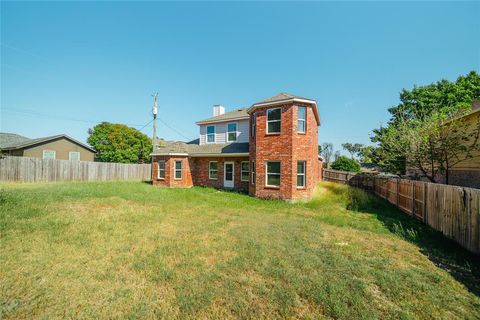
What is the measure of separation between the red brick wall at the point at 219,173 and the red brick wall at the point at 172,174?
1.99 ft

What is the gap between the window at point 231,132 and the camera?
695 inches

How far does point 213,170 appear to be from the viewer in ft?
57.3

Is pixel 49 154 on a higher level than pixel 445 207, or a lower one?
higher

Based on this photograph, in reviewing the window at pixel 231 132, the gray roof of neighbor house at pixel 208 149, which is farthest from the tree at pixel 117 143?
the window at pixel 231 132

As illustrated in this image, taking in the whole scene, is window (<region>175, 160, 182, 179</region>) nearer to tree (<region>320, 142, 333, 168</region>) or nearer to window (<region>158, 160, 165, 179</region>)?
window (<region>158, 160, 165, 179</region>)

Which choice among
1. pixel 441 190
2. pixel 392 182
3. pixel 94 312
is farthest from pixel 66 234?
pixel 392 182

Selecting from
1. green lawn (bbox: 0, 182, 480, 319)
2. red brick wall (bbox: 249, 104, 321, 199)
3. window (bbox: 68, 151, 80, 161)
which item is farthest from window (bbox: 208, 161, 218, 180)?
window (bbox: 68, 151, 80, 161)

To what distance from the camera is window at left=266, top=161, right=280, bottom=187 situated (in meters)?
12.5

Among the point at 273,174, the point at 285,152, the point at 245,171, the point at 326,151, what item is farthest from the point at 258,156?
the point at 326,151

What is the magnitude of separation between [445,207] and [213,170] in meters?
14.2

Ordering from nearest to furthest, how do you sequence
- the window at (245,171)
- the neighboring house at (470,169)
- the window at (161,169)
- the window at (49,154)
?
1. the neighboring house at (470,169)
2. the window at (245,171)
3. the window at (161,169)
4. the window at (49,154)

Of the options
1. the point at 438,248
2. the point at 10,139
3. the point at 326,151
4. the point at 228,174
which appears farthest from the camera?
the point at 326,151

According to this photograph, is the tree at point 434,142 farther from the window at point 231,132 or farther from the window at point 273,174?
the window at point 231,132

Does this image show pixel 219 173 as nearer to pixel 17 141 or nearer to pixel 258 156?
pixel 258 156
